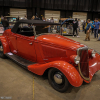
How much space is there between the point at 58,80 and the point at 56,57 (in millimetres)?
563

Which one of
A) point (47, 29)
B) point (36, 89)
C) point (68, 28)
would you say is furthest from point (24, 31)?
point (68, 28)

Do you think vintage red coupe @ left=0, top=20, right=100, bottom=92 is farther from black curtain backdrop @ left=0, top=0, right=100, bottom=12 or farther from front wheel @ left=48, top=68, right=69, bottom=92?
black curtain backdrop @ left=0, top=0, right=100, bottom=12

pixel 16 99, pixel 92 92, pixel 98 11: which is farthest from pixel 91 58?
pixel 98 11

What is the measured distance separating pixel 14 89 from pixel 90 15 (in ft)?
66.3

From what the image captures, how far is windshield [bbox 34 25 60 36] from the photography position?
116 inches

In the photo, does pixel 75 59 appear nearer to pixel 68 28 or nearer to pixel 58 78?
pixel 58 78

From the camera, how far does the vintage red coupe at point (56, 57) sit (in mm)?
2113

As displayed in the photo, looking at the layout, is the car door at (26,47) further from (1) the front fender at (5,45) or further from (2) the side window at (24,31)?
(1) the front fender at (5,45)

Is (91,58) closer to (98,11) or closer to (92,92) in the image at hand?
(92,92)

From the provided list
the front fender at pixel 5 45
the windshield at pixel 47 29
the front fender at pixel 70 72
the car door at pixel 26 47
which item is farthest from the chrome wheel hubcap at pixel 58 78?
the front fender at pixel 5 45

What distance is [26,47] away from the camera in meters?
3.06

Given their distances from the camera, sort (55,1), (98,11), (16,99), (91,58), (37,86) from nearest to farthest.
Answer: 1. (16,99)
2. (37,86)
3. (91,58)
4. (55,1)
5. (98,11)

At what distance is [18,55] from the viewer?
11.6 ft

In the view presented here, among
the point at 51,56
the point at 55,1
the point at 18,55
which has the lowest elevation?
the point at 18,55
